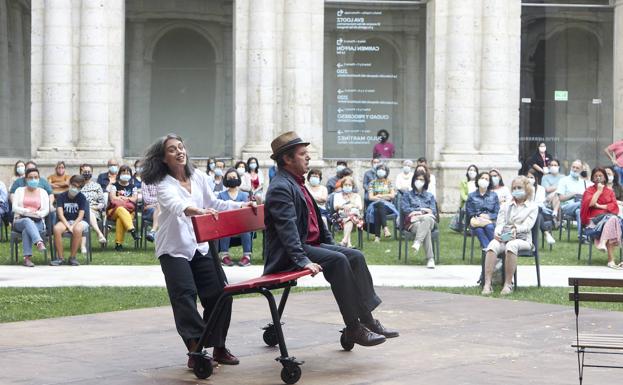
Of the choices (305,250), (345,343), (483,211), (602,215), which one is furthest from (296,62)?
(305,250)

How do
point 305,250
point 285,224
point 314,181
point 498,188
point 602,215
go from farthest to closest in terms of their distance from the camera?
1. point 498,188
2. point 314,181
3. point 602,215
4. point 305,250
5. point 285,224

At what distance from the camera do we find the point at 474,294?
14.8 m

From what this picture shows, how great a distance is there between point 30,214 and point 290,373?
34.8 feet

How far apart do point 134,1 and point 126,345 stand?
21.4 meters

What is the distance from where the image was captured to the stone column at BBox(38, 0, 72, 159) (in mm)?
27562

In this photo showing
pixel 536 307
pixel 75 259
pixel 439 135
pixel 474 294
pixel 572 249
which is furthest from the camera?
pixel 439 135

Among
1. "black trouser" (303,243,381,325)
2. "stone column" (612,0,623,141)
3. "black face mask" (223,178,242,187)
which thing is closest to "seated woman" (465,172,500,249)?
"black face mask" (223,178,242,187)

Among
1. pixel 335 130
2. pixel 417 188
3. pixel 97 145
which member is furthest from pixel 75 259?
pixel 335 130

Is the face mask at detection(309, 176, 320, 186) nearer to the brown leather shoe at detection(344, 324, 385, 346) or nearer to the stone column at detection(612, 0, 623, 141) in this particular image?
the stone column at detection(612, 0, 623, 141)

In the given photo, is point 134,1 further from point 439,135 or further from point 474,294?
point 474,294

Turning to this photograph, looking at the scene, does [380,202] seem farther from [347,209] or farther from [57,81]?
[57,81]

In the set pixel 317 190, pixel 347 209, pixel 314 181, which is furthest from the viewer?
pixel 317 190

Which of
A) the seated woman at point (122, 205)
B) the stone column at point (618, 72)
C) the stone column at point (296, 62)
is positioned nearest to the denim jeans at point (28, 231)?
the seated woman at point (122, 205)

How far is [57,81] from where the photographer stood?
27703mm
